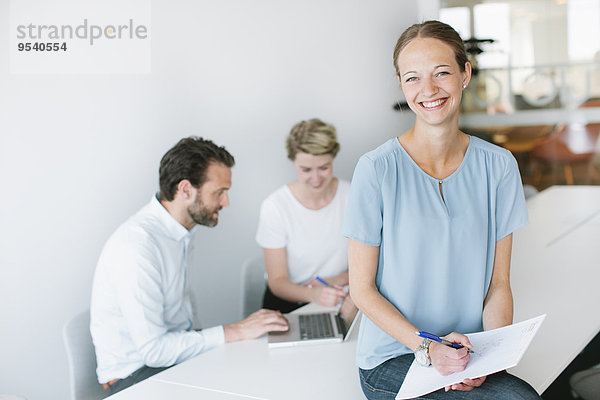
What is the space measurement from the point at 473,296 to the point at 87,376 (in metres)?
1.34

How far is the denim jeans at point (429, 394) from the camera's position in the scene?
136 centimetres

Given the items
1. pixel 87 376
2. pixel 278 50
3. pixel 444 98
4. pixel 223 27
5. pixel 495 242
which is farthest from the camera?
pixel 278 50

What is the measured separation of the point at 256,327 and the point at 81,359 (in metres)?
0.61

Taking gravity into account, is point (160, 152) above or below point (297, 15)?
below

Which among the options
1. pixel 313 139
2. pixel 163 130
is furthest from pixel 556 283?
pixel 163 130

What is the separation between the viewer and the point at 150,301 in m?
2.13

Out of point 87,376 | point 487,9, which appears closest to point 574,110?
point 487,9

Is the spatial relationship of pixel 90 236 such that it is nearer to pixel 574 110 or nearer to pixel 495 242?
pixel 495 242

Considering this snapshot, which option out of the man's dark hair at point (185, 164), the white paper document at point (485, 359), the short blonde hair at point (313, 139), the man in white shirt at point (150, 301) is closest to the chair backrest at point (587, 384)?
the white paper document at point (485, 359)

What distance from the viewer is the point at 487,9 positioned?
551cm

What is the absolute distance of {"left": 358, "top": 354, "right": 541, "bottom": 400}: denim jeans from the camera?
1.36 metres

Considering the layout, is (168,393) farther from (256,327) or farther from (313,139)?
(313,139)

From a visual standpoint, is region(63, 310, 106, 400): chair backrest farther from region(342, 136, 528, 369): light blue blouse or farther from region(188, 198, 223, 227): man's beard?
region(342, 136, 528, 369): light blue blouse

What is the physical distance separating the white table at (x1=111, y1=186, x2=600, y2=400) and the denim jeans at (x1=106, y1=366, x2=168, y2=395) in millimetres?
380
